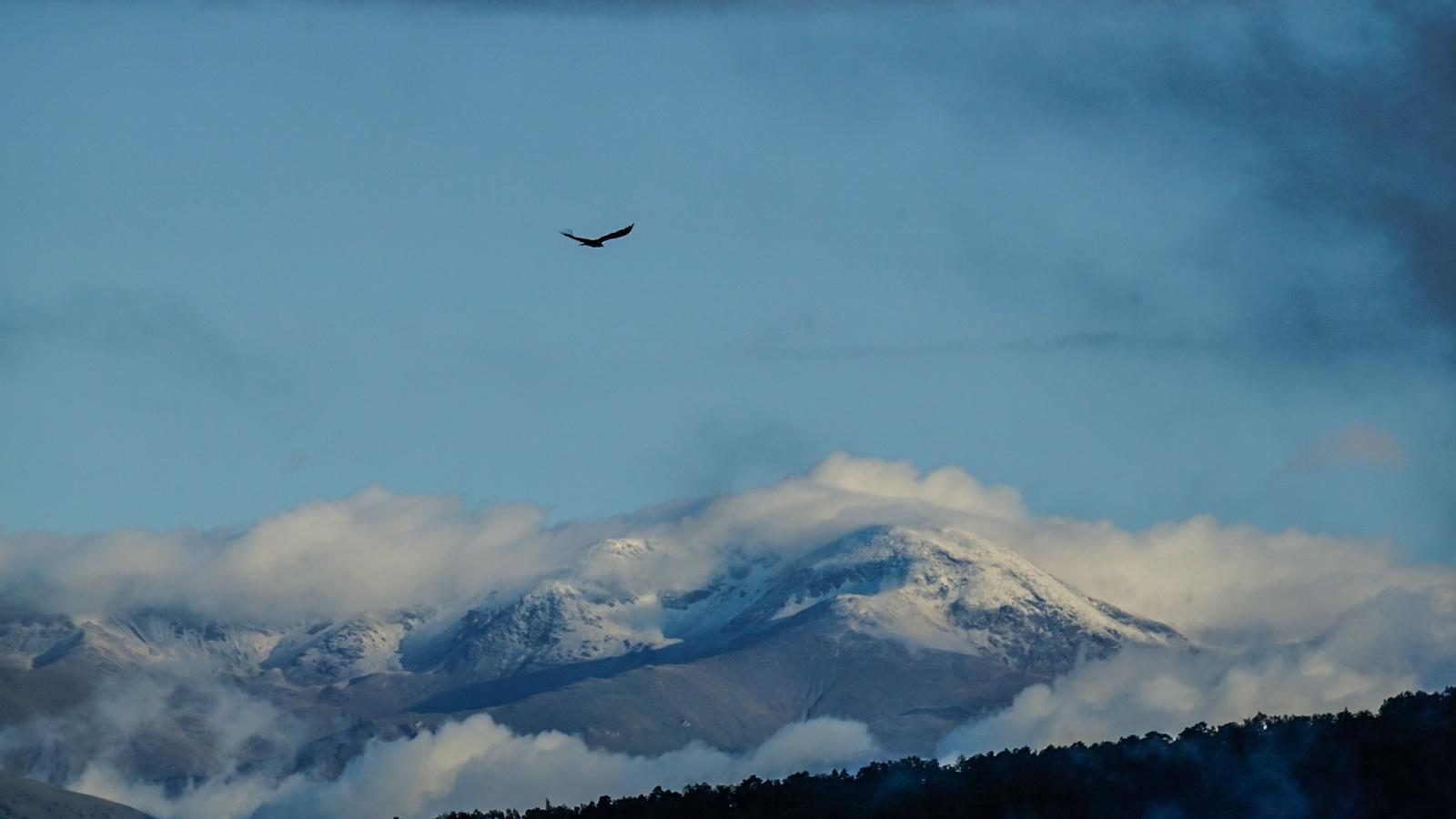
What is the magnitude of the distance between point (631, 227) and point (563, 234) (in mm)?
4440

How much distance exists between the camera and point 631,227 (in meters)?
176

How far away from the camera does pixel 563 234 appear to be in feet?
579
